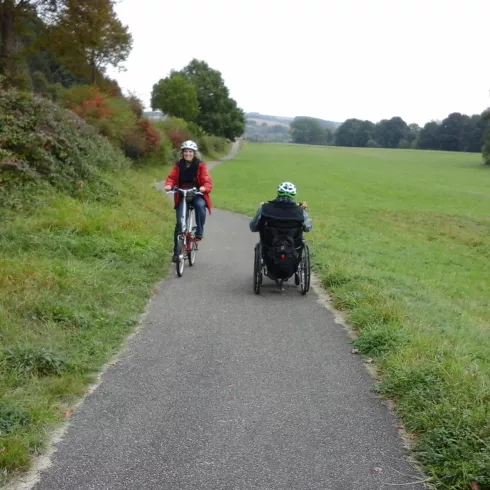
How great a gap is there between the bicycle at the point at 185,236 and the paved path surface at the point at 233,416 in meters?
2.39

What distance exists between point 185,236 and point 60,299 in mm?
3374

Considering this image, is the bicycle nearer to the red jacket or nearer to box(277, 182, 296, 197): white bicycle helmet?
the red jacket

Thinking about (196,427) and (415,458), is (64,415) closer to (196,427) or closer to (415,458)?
(196,427)

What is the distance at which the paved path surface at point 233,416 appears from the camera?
378 cm

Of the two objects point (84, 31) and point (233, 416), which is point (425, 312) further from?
point (84, 31)

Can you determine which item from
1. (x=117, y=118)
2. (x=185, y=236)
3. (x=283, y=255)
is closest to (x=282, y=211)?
(x=283, y=255)

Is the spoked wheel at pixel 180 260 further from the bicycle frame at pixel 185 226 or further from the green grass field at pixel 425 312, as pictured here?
the green grass field at pixel 425 312

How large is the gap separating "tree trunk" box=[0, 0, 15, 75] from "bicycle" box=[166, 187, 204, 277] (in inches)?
774

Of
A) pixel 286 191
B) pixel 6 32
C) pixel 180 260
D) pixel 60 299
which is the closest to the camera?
pixel 60 299

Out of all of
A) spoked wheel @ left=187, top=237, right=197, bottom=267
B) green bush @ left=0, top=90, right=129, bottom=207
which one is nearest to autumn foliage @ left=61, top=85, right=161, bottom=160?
green bush @ left=0, top=90, right=129, bottom=207

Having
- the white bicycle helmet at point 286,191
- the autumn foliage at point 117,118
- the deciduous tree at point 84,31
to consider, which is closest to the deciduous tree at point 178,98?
the autumn foliage at point 117,118

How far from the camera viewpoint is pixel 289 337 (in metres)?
6.79

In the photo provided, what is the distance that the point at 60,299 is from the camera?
23.6ft

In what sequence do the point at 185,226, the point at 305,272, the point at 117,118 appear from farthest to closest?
the point at 117,118, the point at 185,226, the point at 305,272
